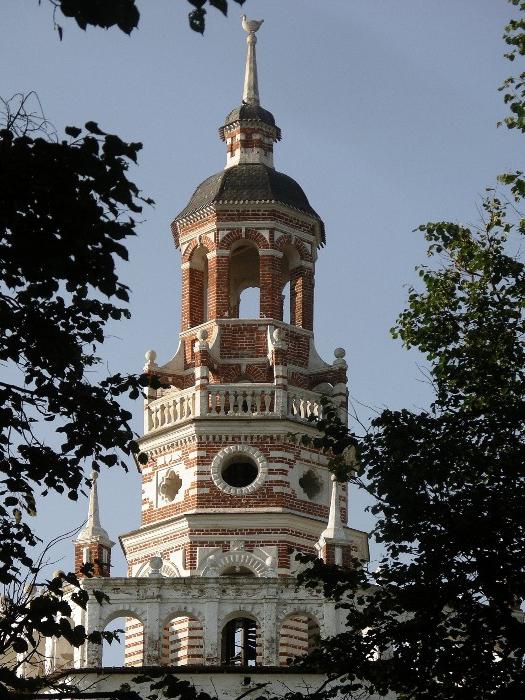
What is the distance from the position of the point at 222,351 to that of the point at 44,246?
29836mm

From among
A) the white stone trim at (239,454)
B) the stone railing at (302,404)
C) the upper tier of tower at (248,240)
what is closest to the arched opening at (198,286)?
the upper tier of tower at (248,240)

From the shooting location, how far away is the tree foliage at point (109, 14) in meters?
20.5

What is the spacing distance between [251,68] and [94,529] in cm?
1505

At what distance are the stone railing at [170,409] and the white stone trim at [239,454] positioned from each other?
131cm

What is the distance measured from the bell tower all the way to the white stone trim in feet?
0.13

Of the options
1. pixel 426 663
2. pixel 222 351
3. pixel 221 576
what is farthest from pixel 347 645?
pixel 222 351

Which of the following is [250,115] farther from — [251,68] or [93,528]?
[93,528]

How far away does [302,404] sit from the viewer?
52031 mm

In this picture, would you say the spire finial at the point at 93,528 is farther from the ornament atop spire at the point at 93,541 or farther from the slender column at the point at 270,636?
the slender column at the point at 270,636

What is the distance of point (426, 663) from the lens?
2928cm

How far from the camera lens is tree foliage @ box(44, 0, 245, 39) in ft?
67.4

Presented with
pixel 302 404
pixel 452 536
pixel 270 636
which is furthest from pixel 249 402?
pixel 452 536

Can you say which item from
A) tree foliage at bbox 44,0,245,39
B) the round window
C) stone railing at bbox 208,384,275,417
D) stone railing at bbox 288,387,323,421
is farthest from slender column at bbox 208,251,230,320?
tree foliage at bbox 44,0,245,39

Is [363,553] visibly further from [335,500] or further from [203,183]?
[203,183]
